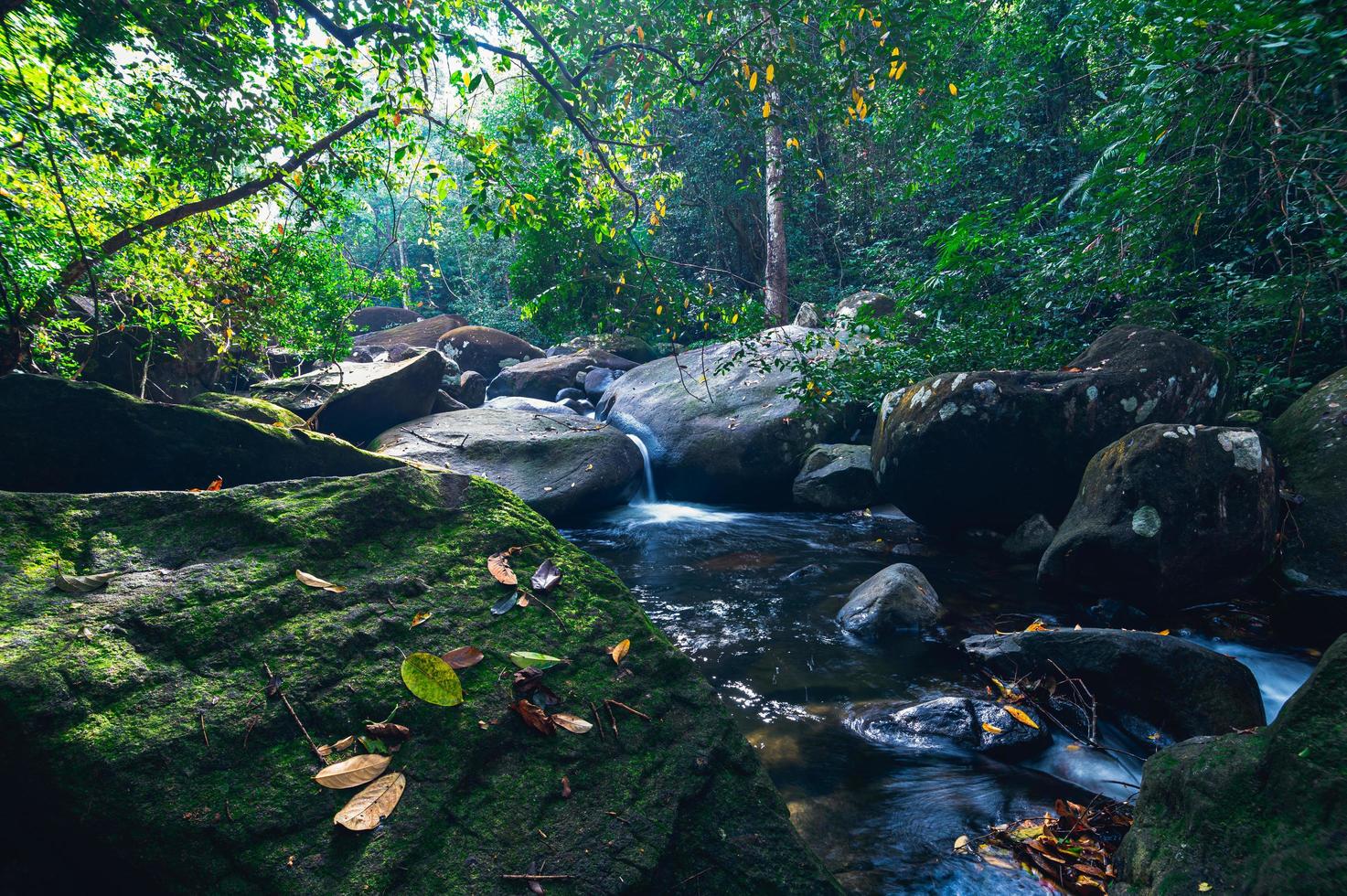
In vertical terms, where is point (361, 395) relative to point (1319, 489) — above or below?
above

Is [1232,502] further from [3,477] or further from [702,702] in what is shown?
[3,477]

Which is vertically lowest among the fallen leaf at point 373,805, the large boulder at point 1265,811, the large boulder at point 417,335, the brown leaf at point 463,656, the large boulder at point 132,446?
the large boulder at point 1265,811

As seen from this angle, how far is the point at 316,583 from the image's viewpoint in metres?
2.04

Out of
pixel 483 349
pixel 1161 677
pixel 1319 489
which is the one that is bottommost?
pixel 1161 677

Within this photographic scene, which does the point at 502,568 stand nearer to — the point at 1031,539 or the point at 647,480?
the point at 1031,539

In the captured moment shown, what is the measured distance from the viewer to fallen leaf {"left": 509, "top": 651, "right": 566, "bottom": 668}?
1975 millimetres

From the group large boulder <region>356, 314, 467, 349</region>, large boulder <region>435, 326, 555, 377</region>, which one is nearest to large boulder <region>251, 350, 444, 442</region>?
large boulder <region>435, 326, 555, 377</region>

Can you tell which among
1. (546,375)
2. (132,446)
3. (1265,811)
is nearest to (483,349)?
(546,375)

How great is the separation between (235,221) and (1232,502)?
356 inches

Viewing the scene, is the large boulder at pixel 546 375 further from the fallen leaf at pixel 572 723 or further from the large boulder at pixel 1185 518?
the fallen leaf at pixel 572 723

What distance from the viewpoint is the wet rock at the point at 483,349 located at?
→ 1900 centimetres

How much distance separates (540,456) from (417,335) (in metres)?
15.2

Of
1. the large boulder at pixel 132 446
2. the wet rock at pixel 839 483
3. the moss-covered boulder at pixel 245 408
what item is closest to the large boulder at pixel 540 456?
the moss-covered boulder at pixel 245 408

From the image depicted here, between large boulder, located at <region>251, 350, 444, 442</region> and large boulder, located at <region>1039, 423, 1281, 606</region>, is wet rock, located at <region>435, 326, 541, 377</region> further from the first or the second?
large boulder, located at <region>1039, 423, 1281, 606</region>
